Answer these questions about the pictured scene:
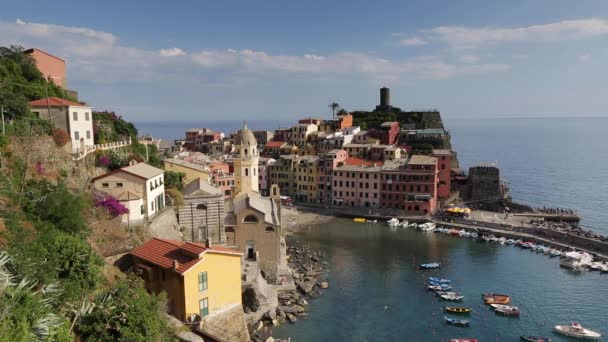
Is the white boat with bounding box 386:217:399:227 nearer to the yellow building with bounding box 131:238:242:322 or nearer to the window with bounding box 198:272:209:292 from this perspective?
the yellow building with bounding box 131:238:242:322

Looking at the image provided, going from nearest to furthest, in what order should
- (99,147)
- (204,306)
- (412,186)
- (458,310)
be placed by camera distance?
1. (204,306)
2. (458,310)
3. (99,147)
4. (412,186)

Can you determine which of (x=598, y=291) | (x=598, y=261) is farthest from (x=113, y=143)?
(x=598, y=261)

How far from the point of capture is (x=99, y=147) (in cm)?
3281

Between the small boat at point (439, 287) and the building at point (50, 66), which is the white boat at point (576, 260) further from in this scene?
the building at point (50, 66)

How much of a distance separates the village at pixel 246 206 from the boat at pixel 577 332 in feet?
53.0

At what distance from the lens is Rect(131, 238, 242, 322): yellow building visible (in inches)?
821

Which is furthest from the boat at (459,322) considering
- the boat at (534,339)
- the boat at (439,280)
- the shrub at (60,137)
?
the shrub at (60,137)

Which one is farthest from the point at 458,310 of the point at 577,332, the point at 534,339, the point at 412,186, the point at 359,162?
the point at 359,162

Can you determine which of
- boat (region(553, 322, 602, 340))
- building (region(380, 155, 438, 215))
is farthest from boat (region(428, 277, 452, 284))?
building (region(380, 155, 438, 215))

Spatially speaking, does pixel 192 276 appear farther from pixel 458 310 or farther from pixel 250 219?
pixel 458 310

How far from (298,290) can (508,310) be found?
48.8ft

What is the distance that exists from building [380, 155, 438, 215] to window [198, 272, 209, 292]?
41.9 metres

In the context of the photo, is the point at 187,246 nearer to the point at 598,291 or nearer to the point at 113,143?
the point at 113,143

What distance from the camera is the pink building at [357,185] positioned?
6216 cm
